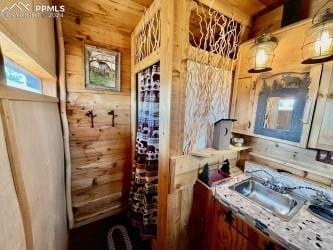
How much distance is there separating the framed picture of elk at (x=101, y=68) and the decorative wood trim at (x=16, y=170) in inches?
50.3

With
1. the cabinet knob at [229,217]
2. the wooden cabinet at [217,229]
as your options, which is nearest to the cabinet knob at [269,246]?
the wooden cabinet at [217,229]

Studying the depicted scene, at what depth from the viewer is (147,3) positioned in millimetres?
1396

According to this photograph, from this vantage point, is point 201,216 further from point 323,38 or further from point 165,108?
point 323,38

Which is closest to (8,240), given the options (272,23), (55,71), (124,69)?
(55,71)

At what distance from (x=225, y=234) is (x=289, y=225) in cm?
42

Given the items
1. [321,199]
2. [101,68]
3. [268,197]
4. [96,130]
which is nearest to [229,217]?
[268,197]

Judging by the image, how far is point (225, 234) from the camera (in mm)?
1095

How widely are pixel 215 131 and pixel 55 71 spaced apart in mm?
1614

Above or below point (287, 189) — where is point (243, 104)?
above

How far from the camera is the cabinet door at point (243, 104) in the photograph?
142 centimetres

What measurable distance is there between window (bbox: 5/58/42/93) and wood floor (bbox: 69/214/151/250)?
1.62 metres

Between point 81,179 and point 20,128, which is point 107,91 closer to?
point 81,179

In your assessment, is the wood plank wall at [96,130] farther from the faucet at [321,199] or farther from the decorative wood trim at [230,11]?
the faucet at [321,199]

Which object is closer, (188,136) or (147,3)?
(188,136)
